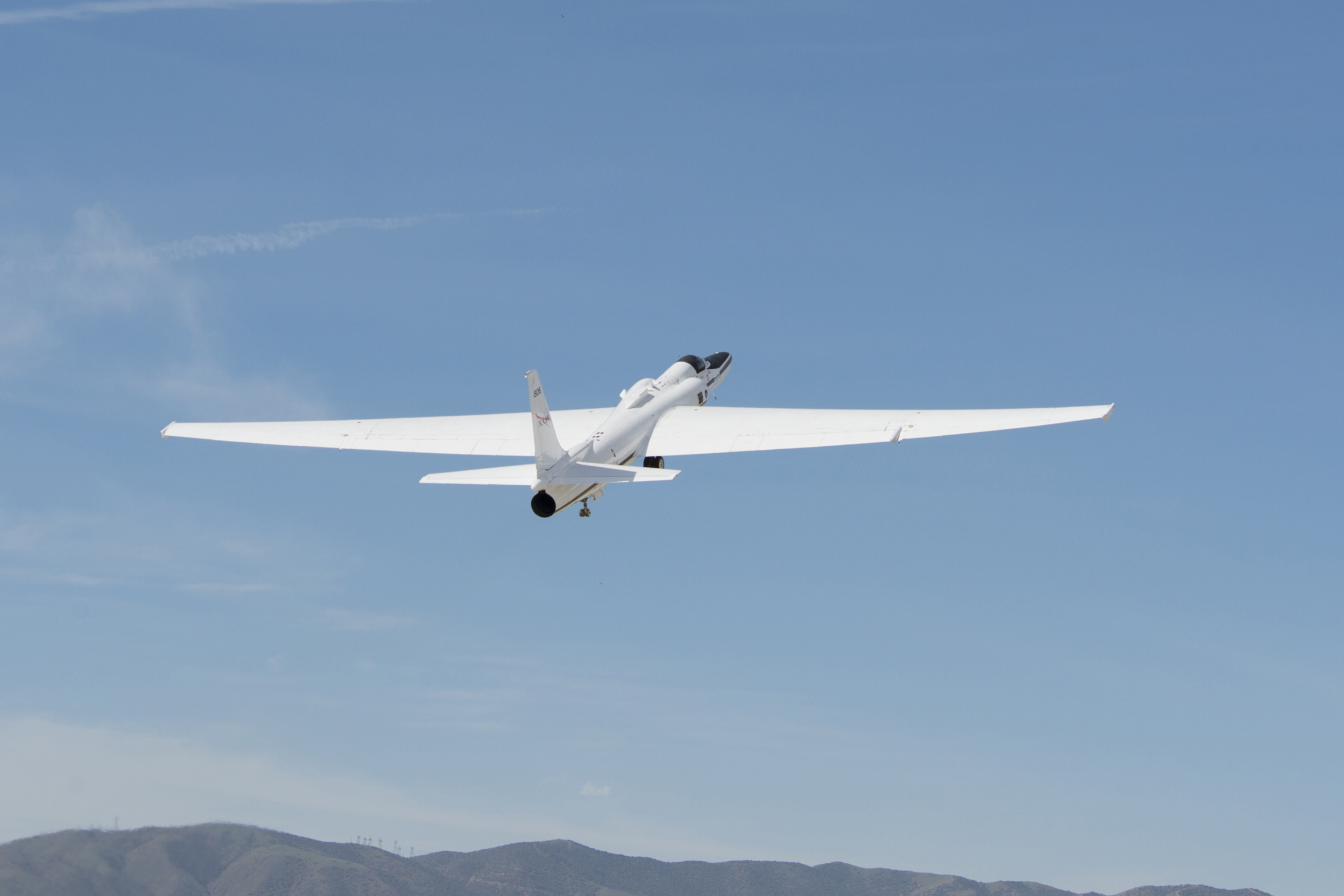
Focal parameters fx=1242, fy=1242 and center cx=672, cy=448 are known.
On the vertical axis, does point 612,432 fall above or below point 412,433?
below

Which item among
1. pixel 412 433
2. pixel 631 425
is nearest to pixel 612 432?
pixel 631 425

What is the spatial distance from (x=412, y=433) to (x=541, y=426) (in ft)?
43.5

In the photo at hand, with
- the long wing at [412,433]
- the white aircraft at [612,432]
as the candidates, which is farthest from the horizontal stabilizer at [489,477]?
the long wing at [412,433]

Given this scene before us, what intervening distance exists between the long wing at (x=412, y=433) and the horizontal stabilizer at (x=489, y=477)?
7.69 m

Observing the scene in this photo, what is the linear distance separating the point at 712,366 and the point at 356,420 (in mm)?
19026

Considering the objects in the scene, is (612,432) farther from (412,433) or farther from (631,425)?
(412,433)

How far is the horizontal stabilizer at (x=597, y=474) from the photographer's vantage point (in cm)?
4591

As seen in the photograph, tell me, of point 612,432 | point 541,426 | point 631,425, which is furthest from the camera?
point 631,425

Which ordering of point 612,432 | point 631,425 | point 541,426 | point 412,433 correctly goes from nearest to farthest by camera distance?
point 541,426 < point 612,432 < point 631,425 < point 412,433

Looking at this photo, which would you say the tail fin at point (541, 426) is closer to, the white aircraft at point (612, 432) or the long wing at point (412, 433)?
the white aircraft at point (612, 432)

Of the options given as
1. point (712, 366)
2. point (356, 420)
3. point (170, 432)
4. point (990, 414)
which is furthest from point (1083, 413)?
point (170, 432)

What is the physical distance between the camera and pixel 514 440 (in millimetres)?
56031

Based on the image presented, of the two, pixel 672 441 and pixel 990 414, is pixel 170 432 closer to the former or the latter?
pixel 672 441

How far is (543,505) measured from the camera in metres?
46.8
